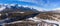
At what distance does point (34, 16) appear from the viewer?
62.0 inches

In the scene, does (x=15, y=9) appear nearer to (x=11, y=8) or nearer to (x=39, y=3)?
(x=11, y=8)

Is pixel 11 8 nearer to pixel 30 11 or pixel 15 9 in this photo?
pixel 15 9

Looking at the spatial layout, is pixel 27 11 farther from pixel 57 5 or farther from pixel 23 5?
pixel 57 5

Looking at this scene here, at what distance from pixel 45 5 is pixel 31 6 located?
0.14 meters

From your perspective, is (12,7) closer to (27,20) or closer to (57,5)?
(27,20)

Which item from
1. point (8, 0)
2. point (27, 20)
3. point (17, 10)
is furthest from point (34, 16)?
point (8, 0)

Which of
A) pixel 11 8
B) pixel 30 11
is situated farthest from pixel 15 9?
pixel 30 11

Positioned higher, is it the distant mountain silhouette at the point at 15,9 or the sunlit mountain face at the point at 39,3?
the sunlit mountain face at the point at 39,3

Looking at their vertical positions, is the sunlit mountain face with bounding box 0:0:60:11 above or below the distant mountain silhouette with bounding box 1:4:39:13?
above

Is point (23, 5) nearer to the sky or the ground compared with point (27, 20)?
nearer to the sky

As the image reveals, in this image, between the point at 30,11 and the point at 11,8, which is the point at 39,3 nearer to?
the point at 30,11

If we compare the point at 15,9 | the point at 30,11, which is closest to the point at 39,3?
the point at 30,11

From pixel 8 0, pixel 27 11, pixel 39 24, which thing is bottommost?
pixel 39 24

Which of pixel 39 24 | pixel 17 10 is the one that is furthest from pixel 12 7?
pixel 39 24
